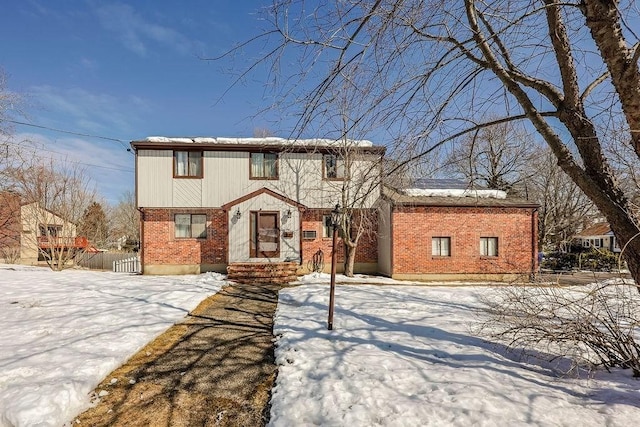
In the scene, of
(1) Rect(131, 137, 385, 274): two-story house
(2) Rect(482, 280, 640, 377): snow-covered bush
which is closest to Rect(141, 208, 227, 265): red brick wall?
(1) Rect(131, 137, 385, 274): two-story house

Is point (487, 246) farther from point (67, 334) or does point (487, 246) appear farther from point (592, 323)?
point (67, 334)

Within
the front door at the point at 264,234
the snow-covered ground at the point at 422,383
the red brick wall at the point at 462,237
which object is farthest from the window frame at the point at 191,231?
the snow-covered ground at the point at 422,383

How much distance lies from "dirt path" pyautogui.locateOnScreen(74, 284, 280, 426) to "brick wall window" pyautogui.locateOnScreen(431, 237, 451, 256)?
9.06 metres

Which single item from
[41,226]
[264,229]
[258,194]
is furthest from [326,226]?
[41,226]

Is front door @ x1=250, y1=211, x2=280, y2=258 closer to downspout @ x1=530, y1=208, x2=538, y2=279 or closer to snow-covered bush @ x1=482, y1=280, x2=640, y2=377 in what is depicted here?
snow-covered bush @ x1=482, y1=280, x2=640, y2=377

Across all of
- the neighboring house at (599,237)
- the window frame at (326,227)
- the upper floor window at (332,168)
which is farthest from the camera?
the neighboring house at (599,237)

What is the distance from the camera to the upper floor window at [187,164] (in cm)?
1362

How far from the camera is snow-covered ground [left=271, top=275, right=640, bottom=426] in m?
3.14

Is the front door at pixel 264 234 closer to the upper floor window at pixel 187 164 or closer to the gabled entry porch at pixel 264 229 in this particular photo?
the gabled entry porch at pixel 264 229

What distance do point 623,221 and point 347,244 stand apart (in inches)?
399

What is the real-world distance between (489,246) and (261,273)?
9.49m

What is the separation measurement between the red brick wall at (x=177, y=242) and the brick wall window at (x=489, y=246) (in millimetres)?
10860

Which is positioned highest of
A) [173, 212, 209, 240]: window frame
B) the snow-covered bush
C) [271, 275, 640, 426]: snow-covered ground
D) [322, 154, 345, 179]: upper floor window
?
[322, 154, 345, 179]: upper floor window

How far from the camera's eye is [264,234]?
1348 centimetres
